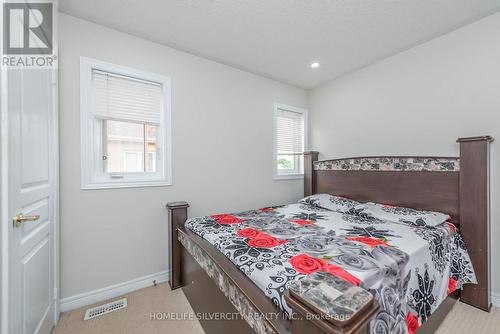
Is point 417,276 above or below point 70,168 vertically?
below

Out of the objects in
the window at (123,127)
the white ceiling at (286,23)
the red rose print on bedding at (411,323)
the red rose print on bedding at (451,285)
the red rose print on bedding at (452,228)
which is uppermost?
the white ceiling at (286,23)

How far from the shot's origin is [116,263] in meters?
1.99

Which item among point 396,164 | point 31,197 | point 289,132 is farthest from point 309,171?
point 31,197

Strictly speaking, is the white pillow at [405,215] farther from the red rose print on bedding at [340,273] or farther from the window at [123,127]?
the window at [123,127]

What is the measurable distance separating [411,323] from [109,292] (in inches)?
94.1

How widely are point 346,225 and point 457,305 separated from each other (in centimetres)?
120

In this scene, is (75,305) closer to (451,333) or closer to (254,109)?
(254,109)

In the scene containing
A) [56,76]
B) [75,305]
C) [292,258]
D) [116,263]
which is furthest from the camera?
[116,263]

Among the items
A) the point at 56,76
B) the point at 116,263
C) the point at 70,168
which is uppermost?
the point at 56,76

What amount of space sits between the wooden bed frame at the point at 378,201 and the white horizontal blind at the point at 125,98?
1024 mm

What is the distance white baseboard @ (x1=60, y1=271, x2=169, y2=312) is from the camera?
1785 millimetres

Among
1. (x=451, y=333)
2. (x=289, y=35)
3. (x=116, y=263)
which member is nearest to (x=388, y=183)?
(x=451, y=333)

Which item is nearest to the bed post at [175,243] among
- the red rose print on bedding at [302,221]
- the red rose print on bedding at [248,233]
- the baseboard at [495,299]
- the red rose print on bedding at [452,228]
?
the red rose print on bedding at [248,233]

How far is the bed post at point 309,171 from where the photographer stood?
127 inches
